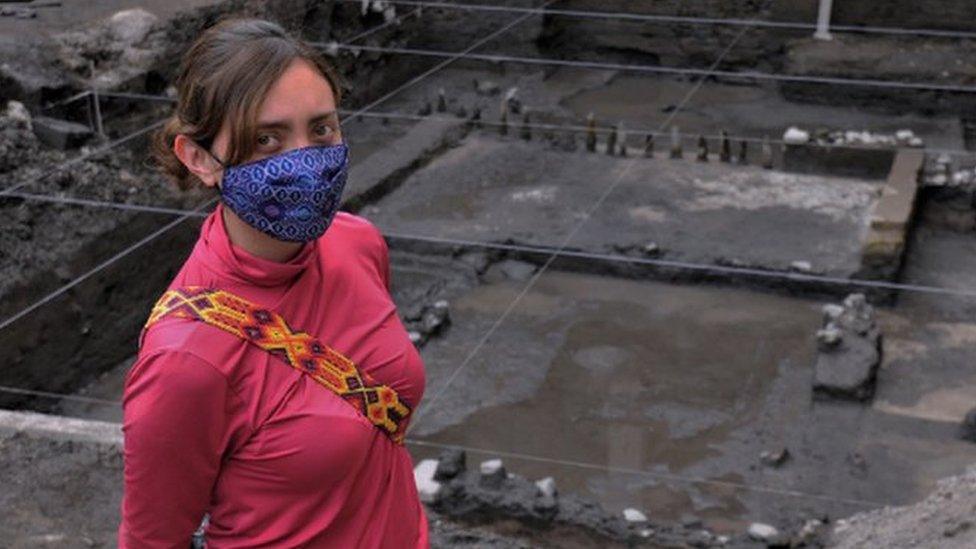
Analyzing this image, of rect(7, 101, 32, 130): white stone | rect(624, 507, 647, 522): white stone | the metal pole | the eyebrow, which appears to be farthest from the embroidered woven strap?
the metal pole

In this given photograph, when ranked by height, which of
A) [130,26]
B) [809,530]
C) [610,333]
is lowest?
[610,333]

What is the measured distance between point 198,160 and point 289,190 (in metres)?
0.15

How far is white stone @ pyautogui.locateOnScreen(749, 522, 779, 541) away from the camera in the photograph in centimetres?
521

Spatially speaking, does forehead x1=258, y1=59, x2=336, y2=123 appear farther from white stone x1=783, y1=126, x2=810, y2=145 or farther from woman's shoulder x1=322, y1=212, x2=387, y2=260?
white stone x1=783, y1=126, x2=810, y2=145

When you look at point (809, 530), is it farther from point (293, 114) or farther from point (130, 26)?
point (130, 26)

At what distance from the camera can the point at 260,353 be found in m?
1.69

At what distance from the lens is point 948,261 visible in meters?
8.90

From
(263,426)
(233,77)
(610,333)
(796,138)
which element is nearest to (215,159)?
(233,77)

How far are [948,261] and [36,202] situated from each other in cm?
625

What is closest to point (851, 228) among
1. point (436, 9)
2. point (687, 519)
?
point (687, 519)

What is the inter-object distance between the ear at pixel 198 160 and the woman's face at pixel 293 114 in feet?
0.08

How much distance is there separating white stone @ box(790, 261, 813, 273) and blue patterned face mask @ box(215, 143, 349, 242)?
272 inches

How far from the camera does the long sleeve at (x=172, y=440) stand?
5.28ft

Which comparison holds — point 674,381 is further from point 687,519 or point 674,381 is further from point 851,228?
point 851,228
